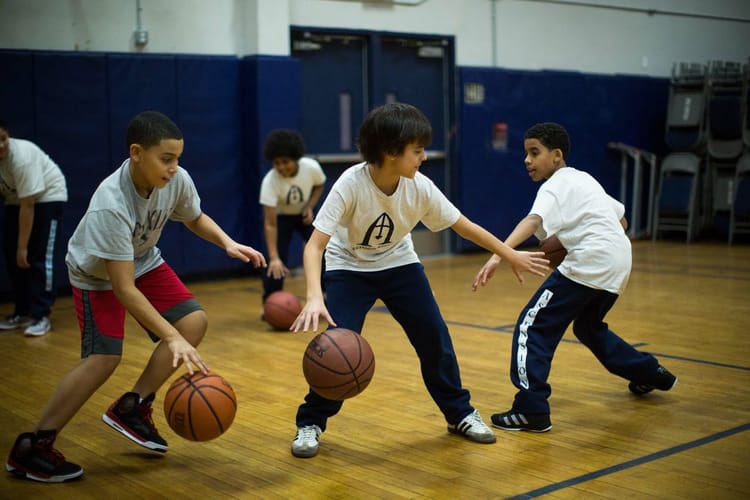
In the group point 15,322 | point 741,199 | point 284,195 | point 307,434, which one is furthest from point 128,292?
point 741,199

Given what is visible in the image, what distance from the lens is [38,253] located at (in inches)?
275

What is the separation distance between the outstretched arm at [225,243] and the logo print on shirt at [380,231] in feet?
1.50

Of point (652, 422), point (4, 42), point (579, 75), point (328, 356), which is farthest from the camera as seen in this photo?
point (579, 75)

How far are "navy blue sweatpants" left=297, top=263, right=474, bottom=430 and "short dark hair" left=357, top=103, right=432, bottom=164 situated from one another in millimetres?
534

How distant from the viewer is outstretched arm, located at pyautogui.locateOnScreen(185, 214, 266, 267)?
12.5 ft

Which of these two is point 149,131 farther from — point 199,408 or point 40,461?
point 40,461

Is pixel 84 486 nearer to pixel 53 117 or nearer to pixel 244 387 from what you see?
pixel 244 387

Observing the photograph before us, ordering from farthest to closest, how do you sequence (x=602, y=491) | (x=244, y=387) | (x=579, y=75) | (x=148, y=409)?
(x=579, y=75) → (x=244, y=387) → (x=148, y=409) → (x=602, y=491)

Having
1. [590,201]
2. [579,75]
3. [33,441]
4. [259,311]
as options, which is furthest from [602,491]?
[579,75]

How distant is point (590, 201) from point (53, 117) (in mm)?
6106

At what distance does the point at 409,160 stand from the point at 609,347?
5.09 feet

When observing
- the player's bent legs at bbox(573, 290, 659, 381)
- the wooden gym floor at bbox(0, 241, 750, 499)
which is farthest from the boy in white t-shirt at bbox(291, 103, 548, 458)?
the player's bent legs at bbox(573, 290, 659, 381)

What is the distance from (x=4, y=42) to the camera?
328 inches

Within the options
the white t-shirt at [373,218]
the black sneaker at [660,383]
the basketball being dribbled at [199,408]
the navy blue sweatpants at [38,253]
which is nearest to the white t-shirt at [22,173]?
the navy blue sweatpants at [38,253]
